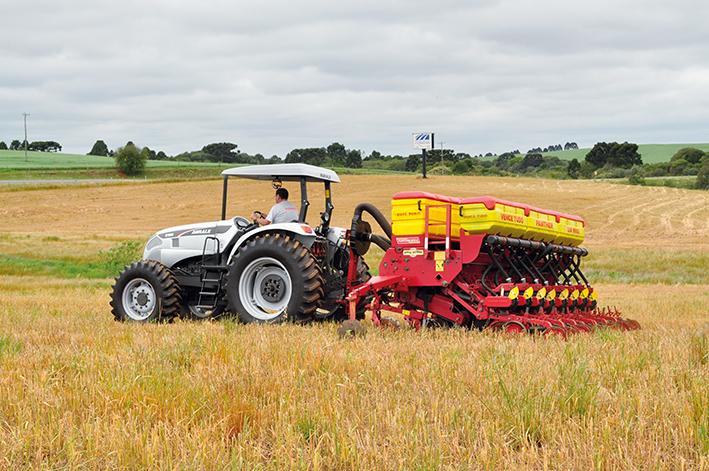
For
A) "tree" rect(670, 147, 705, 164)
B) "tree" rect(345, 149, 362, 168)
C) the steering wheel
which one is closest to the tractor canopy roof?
the steering wheel

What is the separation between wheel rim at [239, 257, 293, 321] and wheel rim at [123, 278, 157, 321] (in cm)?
155

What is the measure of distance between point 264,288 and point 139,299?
206cm

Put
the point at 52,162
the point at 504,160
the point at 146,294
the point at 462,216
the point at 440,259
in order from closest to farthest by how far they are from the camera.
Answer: the point at 440,259 → the point at 462,216 → the point at 146,294 → the point at 52,162 → the point at 504,160

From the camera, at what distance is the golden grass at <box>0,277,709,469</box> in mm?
3680

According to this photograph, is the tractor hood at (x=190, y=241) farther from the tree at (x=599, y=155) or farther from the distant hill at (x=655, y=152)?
the distant hill at (x=655, y=152)

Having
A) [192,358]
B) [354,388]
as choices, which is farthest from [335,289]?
[354,388]

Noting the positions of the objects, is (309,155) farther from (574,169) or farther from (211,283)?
(211,283)

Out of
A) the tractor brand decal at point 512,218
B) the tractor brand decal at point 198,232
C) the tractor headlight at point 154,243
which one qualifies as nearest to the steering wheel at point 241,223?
the tractor brand decal at point 198,232

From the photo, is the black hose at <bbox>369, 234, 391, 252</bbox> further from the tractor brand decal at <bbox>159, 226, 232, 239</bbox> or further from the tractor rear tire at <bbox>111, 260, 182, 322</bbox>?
the tractor rear tire at <bbox>111, 260, 182, 322</bbox>

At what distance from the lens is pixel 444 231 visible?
394 inches

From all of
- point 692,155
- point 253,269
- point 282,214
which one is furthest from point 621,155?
point 253,269

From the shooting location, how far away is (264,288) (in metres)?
10.5

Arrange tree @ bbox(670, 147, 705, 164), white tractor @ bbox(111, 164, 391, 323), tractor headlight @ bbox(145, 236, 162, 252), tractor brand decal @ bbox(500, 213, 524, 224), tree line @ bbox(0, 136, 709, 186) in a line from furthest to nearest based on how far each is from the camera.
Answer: tree @ bbox(670, 147, 705, 164)
tree line @ bbox(0, 136, 709, 186)
tractor headlight @ bbox(145, 236, 162, 252)
white tractor @ bbox(111, 164, 391, 323)
tractor brand decal @ bbox(500, 213, 524, 224)

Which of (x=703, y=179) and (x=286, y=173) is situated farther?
(x=703, y=179)
